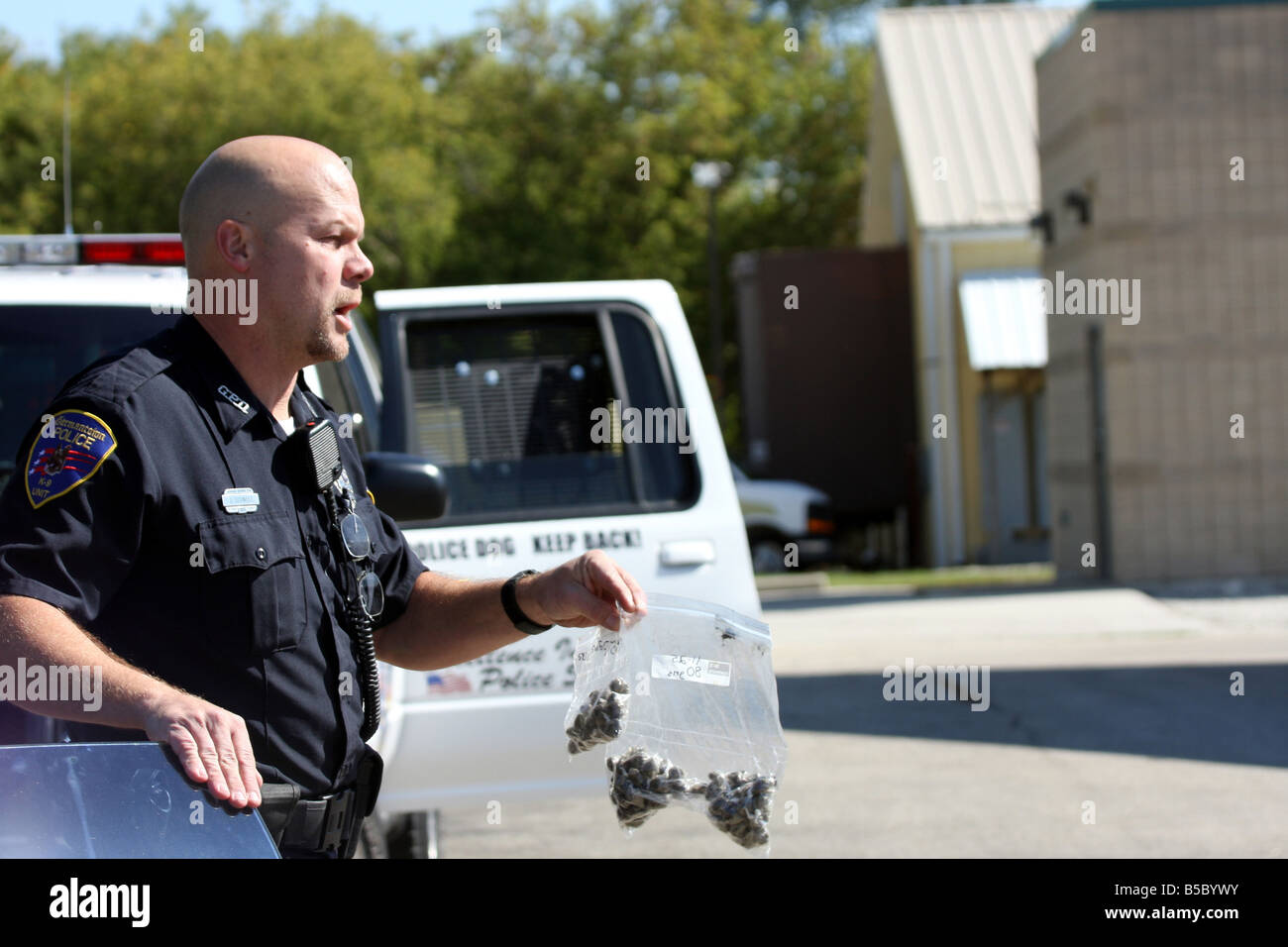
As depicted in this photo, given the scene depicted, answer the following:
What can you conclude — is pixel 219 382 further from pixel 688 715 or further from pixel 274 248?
pixel 688 715

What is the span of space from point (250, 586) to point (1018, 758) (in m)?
6.44

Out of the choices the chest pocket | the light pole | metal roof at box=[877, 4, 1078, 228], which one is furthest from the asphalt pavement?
the light pole

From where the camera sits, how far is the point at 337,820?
2531 mm

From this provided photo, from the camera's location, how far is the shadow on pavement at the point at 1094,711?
846 centimetres

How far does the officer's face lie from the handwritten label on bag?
720 millimetres

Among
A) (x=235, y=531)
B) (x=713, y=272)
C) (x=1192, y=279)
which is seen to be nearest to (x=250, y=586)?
(x=235, y=531)

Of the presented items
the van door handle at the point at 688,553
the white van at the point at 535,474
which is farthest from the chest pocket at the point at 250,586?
the van door handle at the point at 688,553

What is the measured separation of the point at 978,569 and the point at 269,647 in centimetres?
2131

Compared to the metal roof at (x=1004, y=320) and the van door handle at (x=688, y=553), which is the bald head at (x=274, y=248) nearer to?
the van door handle at (x=688, y=553)

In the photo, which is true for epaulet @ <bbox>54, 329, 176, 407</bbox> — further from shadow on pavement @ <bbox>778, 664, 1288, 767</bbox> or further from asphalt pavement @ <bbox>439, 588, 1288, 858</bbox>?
shadow on pavement @ <bbox>778, 664, 1288, 767</bbox>

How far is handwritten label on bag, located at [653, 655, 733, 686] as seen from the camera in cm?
260

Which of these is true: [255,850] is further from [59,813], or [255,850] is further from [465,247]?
[465,247]

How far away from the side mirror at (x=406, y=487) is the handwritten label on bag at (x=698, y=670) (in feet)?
5.18
